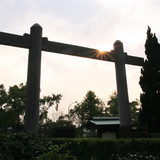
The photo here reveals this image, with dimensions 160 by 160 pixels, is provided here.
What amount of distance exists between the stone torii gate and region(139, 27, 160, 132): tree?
4.25 ft

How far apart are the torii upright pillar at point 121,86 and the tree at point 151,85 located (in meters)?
1.17

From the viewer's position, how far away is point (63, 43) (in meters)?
13.9

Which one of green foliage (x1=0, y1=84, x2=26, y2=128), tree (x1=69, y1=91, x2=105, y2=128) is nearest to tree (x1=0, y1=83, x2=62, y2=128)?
green foliage (x1=0, y1=84, x2=26, y2=128)

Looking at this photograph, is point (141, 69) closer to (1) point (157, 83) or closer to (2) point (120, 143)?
(1) point (157, 83)

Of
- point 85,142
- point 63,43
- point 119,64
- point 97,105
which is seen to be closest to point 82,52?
point 63,43

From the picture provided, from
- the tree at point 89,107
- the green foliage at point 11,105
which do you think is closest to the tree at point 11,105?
the green foliage at point 11,105

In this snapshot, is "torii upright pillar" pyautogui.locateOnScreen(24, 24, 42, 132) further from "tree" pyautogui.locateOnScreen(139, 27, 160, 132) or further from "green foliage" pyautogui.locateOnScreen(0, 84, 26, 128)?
"green foliage" pyautogui.locateOnScreen(0, 84, 26, 128)

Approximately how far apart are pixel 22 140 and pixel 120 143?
3866 mm

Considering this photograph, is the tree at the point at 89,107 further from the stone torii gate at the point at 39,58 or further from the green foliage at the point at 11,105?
the stone torii gate at the point at 39,58

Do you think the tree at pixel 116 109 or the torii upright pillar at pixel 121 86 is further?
the tree at pixel 116 109

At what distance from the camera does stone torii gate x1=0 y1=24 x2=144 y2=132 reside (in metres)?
11.6

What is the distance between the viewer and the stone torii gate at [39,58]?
1156 centimetres

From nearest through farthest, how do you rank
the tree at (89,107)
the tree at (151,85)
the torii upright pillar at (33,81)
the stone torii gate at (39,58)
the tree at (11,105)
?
the torii upright pillar at (33,81) < the stone torii gate at (39,58) < the tree at (151,85) < the tree at (11,105) < the tree at (89,107)

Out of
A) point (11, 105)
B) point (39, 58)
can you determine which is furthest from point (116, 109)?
point (39, 58)
